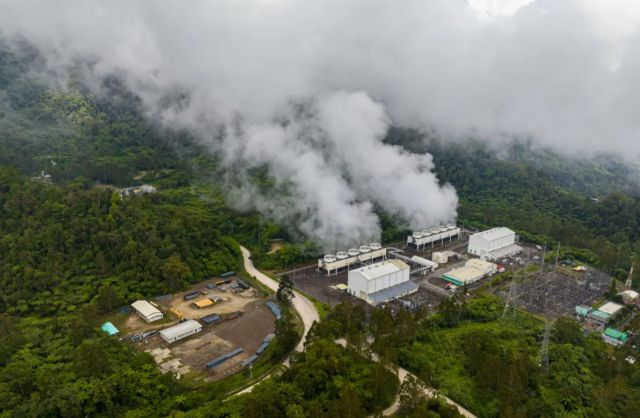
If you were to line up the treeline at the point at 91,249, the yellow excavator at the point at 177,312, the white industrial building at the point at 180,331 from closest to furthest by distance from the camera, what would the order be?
the white industrial building at the point at 180,331
the yellow excavator at the point at 177,312
the treeline at the point at 91,249

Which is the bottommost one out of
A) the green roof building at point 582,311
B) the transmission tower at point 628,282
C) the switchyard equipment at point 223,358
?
the transmission tower at point 628,282

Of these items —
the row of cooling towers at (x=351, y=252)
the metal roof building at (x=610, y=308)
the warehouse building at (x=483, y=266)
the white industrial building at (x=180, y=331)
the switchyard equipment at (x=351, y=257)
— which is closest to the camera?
the white industrial building at (x=180, y=331)

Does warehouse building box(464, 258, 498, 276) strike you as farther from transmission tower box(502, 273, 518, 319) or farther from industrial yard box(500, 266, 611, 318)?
transmission tower box(502, 273, 518, 319)

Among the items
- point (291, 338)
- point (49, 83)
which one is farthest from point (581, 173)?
point (49, 83)

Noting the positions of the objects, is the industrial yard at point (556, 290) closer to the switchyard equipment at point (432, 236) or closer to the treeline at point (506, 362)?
the treeline at point (506, 362)

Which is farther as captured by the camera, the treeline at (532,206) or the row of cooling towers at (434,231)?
the treeline at (532,206)

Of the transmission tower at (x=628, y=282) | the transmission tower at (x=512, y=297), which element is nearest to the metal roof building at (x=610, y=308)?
the transmission tower at (x=628, y=282)

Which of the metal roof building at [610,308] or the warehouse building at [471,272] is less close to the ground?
the warehouse building at [471,272]

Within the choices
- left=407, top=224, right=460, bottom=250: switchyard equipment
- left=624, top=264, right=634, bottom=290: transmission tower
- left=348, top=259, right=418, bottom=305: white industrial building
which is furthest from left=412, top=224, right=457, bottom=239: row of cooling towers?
left=624, top=264, right=634, bottom=290: transmission tower

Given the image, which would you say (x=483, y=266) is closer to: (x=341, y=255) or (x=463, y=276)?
(x=463, y=276)
